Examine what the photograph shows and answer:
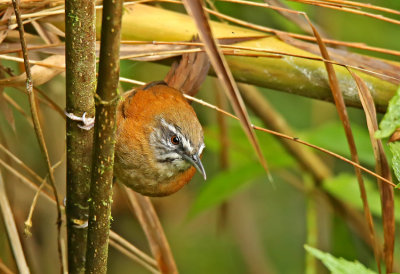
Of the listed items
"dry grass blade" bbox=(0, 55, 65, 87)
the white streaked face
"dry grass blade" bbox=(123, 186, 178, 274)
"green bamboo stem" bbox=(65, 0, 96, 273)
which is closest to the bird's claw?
"green bamboo stem" bbox=(65, 0, 96, 273)

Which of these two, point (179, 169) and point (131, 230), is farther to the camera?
point (131, 230)

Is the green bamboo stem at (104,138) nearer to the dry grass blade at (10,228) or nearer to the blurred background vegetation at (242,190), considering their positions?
the dry grass blade at (10,228)

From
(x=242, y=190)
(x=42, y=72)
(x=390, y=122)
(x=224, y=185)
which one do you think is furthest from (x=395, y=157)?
(x=242, y=190)

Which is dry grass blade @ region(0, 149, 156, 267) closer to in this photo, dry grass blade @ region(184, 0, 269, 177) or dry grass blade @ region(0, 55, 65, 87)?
dry grass blade @ region(0, 55, 65, 87)

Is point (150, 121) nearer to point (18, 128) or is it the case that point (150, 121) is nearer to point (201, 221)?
point (18, 128)

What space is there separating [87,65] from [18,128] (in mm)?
2678

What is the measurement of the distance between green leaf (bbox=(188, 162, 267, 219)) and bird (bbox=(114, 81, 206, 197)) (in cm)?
60

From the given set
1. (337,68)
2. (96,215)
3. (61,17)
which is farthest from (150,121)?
(96,215)

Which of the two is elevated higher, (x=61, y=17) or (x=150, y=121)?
(x=61, y=17)

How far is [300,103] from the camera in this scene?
5.35 meters

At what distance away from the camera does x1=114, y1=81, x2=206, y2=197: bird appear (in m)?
2.69

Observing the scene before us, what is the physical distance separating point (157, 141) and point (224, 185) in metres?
0.77

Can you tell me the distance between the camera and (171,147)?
109 inches

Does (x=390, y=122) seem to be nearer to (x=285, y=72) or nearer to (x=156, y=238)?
(x=285, y=72)
